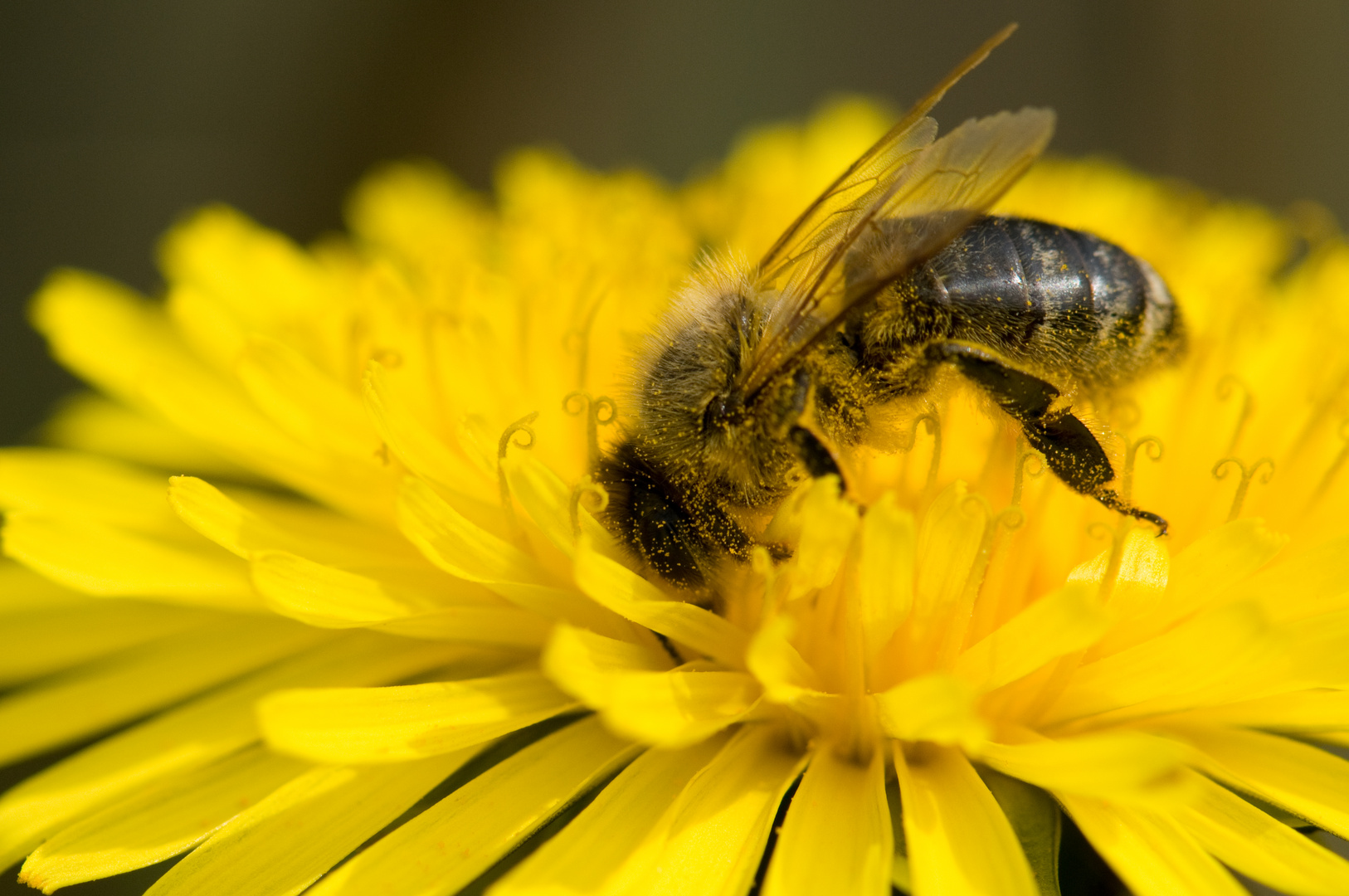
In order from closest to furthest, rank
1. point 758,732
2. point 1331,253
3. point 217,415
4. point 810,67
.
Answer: point 758,732 → point 217,415 → point 1331,253 → point 810,67

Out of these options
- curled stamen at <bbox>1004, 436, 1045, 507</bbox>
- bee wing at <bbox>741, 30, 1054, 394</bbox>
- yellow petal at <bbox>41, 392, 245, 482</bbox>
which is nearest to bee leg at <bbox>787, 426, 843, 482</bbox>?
bee wing at <bbox>741, 30, 1054, 394</bbox>

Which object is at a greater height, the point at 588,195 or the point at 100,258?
the point at 100,258

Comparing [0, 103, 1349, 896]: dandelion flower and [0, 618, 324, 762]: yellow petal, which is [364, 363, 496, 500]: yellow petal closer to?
[0, 103, 1349, 896]: dandelion flower

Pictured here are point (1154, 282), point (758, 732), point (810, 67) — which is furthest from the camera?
point (810, 67)

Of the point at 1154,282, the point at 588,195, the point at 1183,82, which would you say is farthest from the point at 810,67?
the point at 1154,282

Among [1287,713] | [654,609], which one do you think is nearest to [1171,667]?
[1287,713]

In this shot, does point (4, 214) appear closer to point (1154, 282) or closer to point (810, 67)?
point (810, 67)
